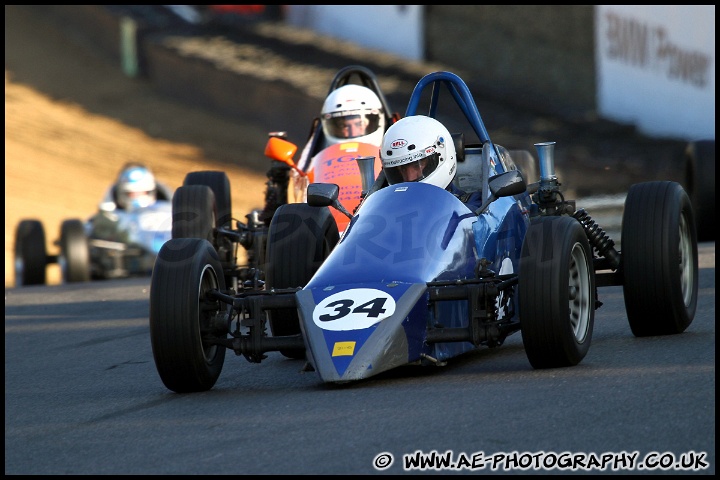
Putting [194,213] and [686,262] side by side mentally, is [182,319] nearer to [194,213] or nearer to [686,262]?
[686,262]

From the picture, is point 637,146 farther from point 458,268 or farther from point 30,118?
point 458,268

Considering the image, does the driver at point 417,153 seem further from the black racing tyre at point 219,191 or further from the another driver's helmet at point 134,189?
the another driver's helmet at point 134,189

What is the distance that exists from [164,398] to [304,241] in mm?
1437

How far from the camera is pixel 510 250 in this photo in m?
8.34

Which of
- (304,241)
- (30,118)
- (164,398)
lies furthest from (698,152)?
(30,118)

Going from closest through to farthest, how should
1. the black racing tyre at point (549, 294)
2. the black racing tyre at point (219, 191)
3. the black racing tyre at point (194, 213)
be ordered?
the black racing tyre at point (549, 294), the black racing tyre at point (194, 213), the black racing tyre at point (219, 191)

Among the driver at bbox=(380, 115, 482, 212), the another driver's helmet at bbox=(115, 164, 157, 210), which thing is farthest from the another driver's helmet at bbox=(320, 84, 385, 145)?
the another driver's helmet at bbox=(115, 164, 157, 210)

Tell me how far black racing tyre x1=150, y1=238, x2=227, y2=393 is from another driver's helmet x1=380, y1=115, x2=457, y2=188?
1.40 meters

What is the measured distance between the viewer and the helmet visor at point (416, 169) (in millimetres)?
8242

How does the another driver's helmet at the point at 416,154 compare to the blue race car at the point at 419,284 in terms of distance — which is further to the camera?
the another driver's helmet at the point at 416,154

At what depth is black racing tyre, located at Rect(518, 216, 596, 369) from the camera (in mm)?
6883

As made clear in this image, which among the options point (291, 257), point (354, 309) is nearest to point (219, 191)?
point (291, 257)

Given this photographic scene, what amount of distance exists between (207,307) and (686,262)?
3134 millimetres

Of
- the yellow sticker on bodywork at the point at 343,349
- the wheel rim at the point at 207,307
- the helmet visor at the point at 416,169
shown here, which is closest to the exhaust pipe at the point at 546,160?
the helmet visor at the point at 416,169
